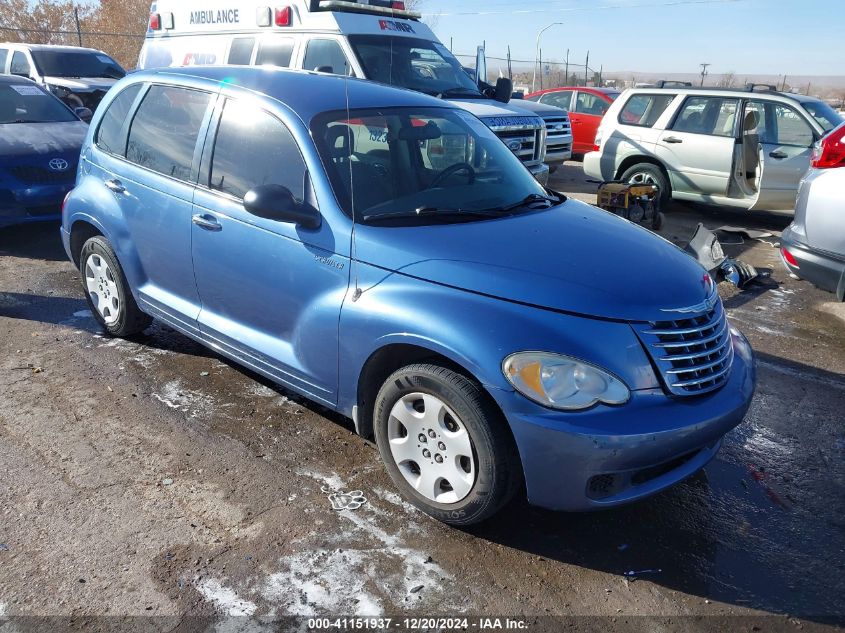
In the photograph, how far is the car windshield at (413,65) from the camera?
822 centimetres

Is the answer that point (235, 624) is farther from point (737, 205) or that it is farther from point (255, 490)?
point (737, 205)

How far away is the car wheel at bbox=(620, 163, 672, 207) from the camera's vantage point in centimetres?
959

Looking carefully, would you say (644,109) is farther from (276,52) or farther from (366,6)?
(276,52)

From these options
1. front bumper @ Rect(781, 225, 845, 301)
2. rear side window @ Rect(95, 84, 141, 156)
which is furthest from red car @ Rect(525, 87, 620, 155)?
rear side window @ Rect(95, 84, 141, 156)

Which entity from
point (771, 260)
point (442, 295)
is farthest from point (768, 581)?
point (771, 260)

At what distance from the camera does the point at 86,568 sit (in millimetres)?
2891

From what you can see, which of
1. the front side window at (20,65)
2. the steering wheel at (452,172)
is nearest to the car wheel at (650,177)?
the steering wheel at (452,172)

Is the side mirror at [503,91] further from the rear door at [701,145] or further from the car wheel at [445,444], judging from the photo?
the car wheel at [445,444]

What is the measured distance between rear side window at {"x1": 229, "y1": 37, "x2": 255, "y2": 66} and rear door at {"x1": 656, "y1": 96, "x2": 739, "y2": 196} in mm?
5370

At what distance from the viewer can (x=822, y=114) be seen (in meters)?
8.84

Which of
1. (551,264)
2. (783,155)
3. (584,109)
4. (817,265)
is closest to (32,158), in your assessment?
(551,264)

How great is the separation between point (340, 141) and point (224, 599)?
2181mm

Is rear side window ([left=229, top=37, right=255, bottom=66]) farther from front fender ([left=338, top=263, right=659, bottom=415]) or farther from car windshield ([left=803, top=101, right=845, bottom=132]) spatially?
front fender ([left=338, top=263, right=659, bottom=415])

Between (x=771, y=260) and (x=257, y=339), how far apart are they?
6013 millimetres
